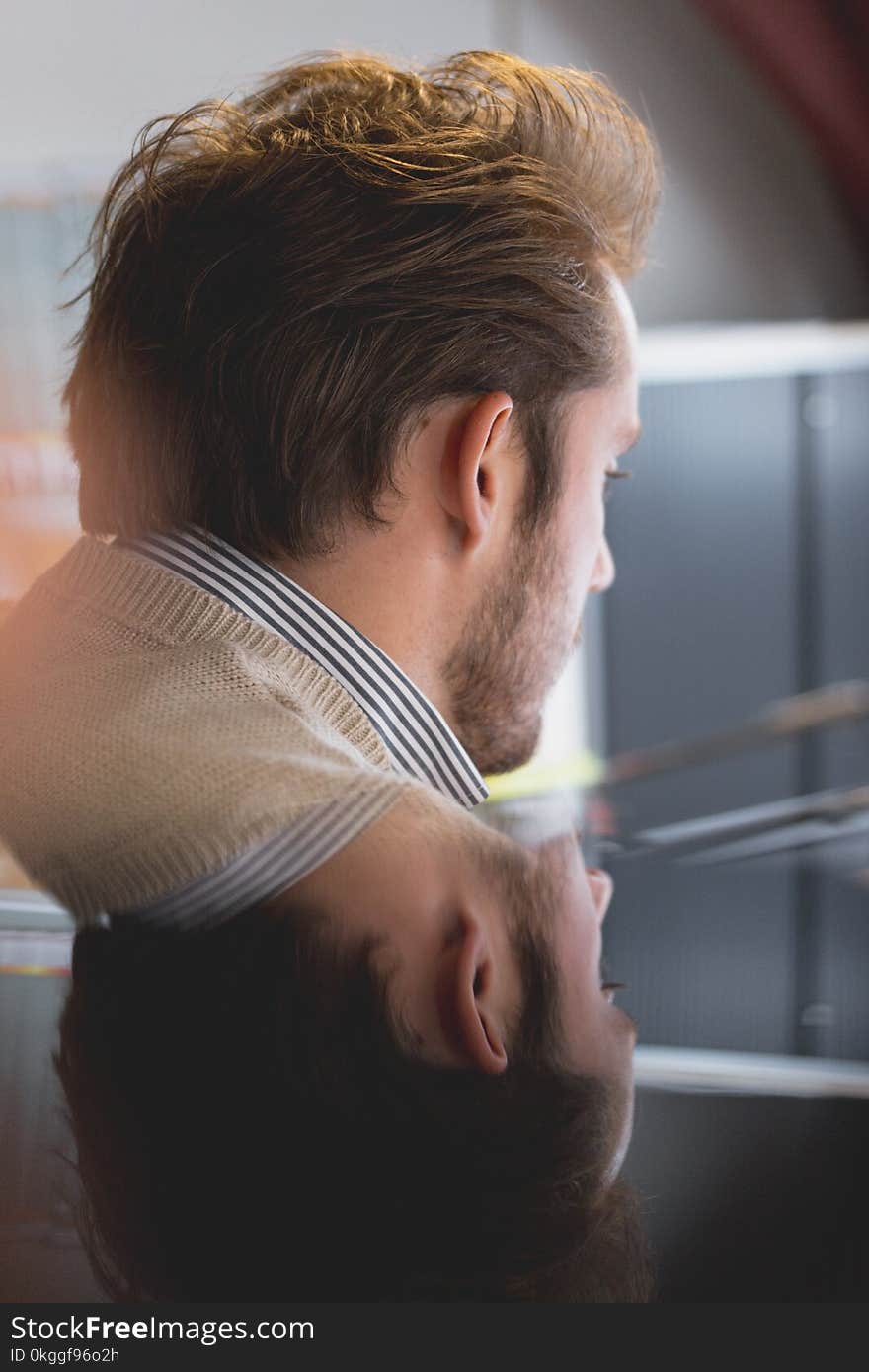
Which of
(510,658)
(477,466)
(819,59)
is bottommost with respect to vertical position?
(510,658)

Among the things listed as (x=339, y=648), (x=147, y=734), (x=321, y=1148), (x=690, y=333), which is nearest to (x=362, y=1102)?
(x=321, y=1148)

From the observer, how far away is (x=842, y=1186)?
0.26 m

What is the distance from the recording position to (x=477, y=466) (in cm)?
70

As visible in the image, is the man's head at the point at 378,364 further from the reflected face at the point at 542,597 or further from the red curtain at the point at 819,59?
the red curtain at the point at 819,59

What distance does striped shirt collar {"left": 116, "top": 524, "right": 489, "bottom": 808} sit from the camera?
0.66 meters

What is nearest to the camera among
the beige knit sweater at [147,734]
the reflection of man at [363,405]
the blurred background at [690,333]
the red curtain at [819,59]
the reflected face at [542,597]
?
the beige knit sweater at [147,734]

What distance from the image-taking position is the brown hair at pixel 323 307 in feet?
2.34

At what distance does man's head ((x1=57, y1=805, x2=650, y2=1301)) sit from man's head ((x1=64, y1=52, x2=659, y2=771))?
394 mm

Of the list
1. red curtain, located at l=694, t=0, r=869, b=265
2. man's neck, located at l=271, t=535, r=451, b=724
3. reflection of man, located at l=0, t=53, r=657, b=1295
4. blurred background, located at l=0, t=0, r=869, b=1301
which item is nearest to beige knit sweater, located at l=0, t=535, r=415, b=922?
reflection of man, located at l=0, t=53, r=657, b=1295

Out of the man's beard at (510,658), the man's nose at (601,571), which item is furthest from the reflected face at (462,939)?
the man's nose at (601,571)

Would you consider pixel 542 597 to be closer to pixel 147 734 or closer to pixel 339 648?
pixel 339 648

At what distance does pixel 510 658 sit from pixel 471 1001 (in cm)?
52

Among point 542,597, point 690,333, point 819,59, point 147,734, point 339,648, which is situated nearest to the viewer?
point 147,734

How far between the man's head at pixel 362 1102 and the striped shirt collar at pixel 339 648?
308 millimetres
